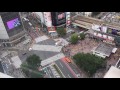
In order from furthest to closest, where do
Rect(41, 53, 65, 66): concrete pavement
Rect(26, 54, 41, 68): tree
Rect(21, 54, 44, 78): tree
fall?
Rect(41, 53, 65, 66): concrete pavement, Rect(26, 54, 41, 68): tree, Rect(21, 54, 44, 78): tree

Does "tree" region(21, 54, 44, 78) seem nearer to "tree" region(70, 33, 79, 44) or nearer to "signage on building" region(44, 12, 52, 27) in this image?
"tree" region(70, 33, 79, 44)

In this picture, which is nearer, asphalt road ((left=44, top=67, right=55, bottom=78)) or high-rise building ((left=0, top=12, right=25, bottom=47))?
asphalt road ((left=44, top=67, right=55, bottom=78))

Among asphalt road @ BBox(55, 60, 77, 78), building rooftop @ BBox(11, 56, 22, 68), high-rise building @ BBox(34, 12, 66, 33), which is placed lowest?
building rooftop @ BBox(11, 56, 22, 68)

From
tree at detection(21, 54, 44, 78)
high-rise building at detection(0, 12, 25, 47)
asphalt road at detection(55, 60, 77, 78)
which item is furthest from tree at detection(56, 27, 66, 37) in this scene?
tree at detection(21, 54, 44, 78)

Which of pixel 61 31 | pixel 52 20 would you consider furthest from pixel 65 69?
pixel 52 20

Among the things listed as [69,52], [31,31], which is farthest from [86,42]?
[31,31]

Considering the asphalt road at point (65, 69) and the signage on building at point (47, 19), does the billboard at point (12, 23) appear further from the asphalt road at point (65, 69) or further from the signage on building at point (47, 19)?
the asphalt road at point (65, 69)
